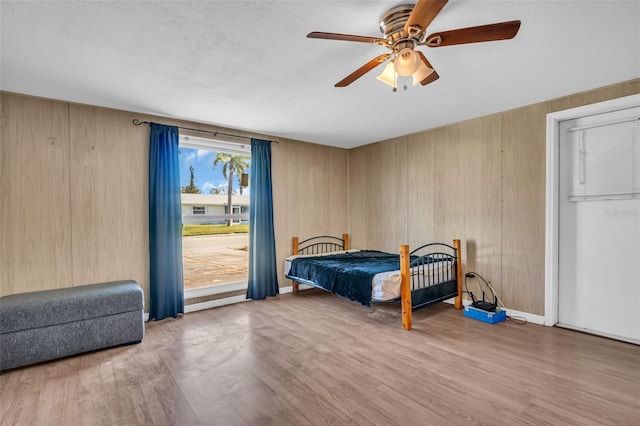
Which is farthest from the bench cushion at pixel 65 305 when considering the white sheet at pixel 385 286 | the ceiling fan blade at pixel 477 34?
the ceiling fan blade at pixel 477 34

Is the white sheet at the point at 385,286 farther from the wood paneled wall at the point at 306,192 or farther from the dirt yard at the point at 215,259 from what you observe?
the dirt yard at the point at 215,259

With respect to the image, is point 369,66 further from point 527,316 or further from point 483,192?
point 527,316

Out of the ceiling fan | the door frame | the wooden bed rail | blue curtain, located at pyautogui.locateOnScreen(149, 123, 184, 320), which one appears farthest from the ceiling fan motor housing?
blue curtain, located at pyautogui.locateOnScreen(149, 123, 184, 320)

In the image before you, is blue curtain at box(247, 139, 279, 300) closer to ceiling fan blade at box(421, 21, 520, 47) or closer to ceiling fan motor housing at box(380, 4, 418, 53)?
ceiling fan motor housing at box(380, 4, 418, 53)

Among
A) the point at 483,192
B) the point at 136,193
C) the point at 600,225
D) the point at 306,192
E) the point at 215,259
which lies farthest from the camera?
the point at 306,192

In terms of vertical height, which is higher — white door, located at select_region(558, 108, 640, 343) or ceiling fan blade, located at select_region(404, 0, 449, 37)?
ceiling fan blade, located at select_region(404, 0, 449, 37)

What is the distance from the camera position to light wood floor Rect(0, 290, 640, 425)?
1900mm

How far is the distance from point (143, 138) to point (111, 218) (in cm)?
101

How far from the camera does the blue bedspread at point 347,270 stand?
11.2ft

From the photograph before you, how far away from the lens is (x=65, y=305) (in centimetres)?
269

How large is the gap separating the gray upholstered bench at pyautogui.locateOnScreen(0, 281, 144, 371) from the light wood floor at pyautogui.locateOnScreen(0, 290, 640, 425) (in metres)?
0.12

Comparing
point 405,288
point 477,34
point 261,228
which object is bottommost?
point 405,288

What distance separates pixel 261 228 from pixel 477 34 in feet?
11.7

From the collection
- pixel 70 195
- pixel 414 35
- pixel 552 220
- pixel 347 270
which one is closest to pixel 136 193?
pixel 70 195
